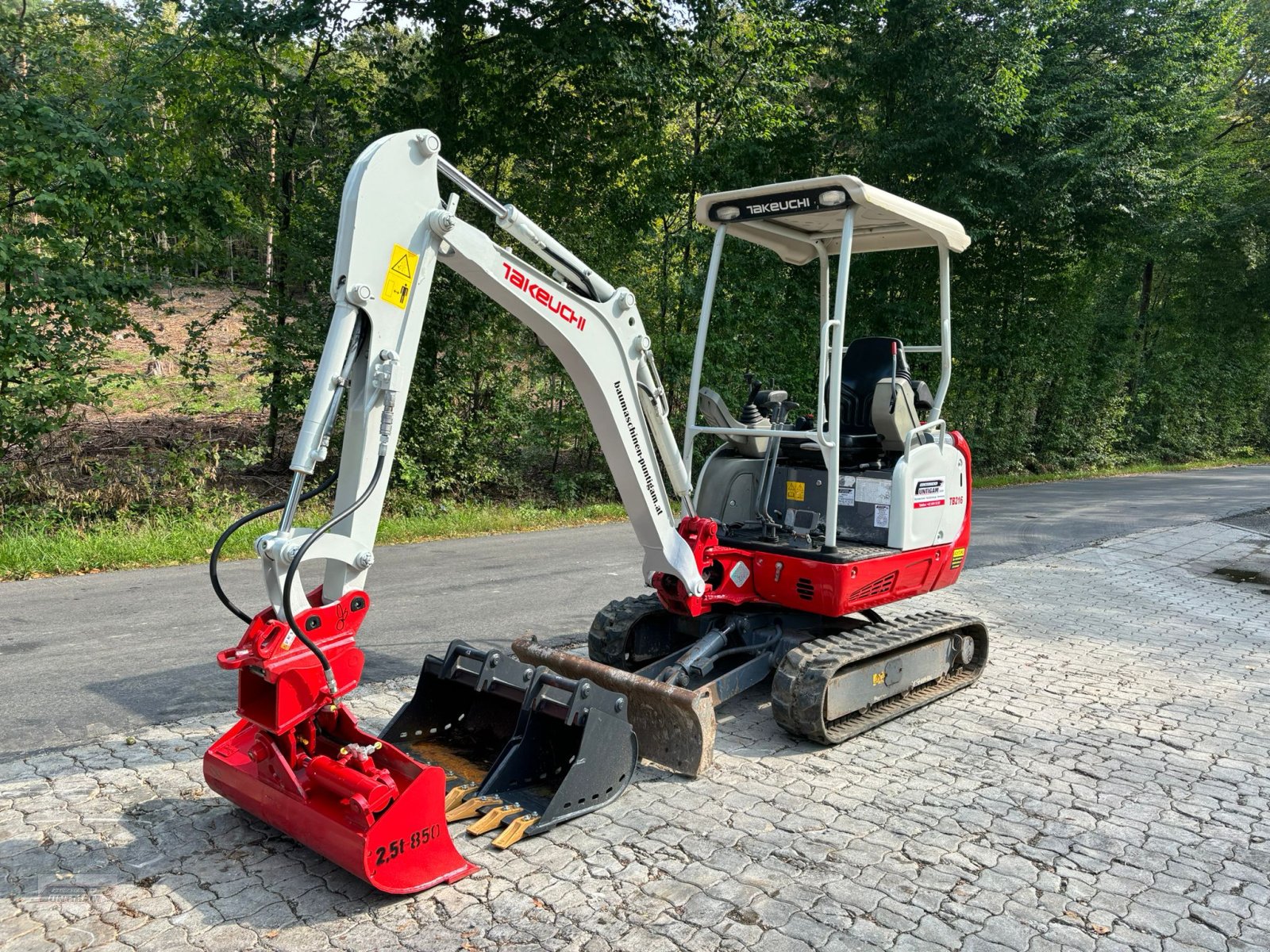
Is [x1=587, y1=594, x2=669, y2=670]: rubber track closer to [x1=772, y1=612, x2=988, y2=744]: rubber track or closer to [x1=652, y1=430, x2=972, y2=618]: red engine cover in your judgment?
[x1=652, y1=430, x2=972, y2=618]: red engine cover

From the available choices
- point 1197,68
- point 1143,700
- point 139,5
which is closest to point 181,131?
point 139,5

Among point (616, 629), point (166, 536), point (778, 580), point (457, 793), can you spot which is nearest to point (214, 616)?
point (166, 536)

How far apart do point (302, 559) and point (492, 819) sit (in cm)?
143

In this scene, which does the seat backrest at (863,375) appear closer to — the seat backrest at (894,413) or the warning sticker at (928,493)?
the seat backrest at (894,413)

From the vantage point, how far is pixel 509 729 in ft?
14.6

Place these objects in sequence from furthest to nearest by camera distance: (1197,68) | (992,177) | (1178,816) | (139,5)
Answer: (1197,68) < (992,177) < (139,5) < (1178,816)

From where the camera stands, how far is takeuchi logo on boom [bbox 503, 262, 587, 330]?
4.03 metres

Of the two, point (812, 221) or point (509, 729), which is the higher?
point (812, 221)

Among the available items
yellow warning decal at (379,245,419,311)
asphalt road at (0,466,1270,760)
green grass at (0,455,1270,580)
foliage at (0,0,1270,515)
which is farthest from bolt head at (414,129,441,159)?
foliage at (0,0,1270,515)

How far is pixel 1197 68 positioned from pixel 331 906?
22.6 metres

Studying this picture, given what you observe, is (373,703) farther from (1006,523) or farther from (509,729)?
(1006,523)

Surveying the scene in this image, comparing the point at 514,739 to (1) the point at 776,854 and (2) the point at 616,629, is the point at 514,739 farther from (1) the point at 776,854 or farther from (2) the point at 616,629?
(2) the point at 616,629

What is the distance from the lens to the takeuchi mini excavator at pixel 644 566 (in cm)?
345

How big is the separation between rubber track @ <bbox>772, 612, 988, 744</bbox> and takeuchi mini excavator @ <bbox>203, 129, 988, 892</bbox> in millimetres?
19
